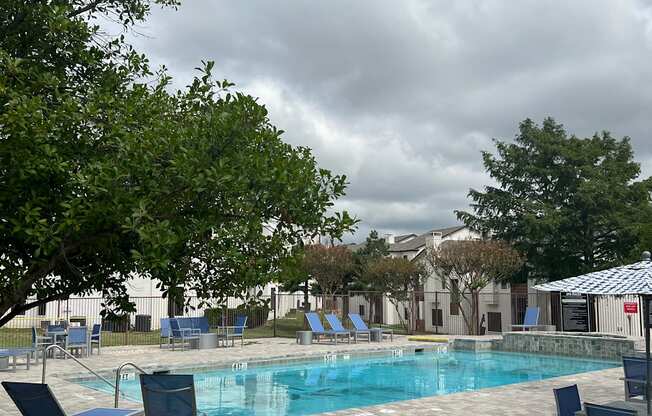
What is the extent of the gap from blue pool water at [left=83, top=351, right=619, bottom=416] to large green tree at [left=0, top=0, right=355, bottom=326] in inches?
313

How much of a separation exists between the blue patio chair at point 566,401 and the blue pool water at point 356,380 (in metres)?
6.33

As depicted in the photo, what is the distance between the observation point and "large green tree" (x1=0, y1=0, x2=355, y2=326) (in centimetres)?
444

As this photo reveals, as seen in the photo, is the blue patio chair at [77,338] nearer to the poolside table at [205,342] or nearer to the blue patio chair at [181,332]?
the blue patio chair at [181,332]

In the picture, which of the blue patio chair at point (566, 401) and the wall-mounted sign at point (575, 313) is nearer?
the blue patio chair at point (566, 401)

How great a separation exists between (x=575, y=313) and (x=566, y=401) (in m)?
21.2

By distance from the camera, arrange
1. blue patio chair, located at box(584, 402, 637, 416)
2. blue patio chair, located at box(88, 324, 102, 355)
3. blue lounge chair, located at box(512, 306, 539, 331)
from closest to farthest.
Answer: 1. blue patio chair, located at box(584, 402, 637, 416)
2. blue patio chair, located at box(88, 324, 102, 355)
3. blue lounge chair, located at box(512, 306, 539, 331)

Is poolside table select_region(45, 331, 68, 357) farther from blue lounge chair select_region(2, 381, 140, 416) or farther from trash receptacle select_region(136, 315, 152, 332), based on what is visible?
trash receptacle select_region(136, 315, 152, 332)

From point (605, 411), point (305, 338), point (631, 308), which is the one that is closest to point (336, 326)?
point (305, 338)

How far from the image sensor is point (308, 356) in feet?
66.8

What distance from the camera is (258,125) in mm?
4898

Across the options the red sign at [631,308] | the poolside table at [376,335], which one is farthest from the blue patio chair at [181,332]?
the red sign at [631,308]

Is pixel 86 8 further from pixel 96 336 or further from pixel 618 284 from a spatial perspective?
pixel 96 336

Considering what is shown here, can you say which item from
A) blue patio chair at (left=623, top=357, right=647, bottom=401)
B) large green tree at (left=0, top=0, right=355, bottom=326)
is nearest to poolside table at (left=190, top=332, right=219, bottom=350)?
blue patio chair at (left=623, top=357, right=647, bottom=401)

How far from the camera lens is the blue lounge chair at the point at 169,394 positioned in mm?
7383
